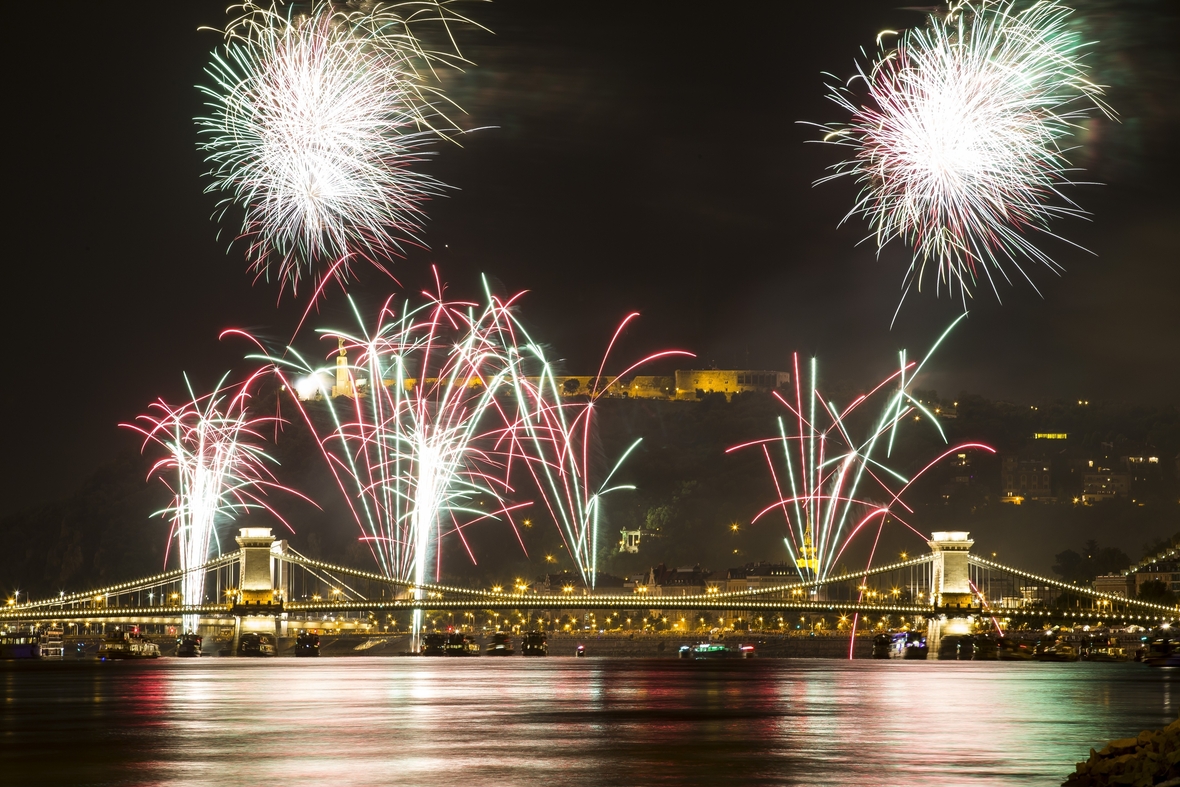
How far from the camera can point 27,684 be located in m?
53.5

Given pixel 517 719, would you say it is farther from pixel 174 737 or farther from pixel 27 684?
pixel 27 684

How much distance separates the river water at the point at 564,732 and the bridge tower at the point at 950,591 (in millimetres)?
41695

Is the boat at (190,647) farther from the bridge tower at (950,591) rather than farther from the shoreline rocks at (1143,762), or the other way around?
the shoreline rocks at (1143,762)

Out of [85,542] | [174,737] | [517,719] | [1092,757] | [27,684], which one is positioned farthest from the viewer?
[85,542]

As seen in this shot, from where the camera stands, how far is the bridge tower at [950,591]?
89500 mm

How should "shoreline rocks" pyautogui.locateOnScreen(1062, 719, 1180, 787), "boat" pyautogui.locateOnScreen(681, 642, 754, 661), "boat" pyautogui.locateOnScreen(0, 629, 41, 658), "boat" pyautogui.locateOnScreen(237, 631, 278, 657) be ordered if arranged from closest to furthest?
"shoreline rocks" pyautogui.locateOnScreen(1062, 719, 1180, 787)
"boat" pyautogui.locateOnScreen(237, 631, 278, 657)
"boat" pyautogui.locateOnScreen(0, 629, 41, 658)
"boat" pyautogui.locateOnScreen(681, 642, 754, 661)

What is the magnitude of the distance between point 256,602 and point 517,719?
2557 inches

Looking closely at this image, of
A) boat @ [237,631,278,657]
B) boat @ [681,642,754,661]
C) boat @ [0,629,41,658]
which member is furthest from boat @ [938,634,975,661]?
boat @ [0,629,41,658]

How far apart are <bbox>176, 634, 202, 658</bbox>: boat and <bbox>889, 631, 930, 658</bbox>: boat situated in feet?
150

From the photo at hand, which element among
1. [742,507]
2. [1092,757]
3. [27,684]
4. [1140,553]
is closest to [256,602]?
[27,684]

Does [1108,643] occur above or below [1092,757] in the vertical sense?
below

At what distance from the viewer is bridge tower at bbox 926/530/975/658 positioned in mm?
89500

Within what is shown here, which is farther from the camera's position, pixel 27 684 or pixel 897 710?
pixel 27 684

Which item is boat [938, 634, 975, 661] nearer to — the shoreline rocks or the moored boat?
the moored boat
